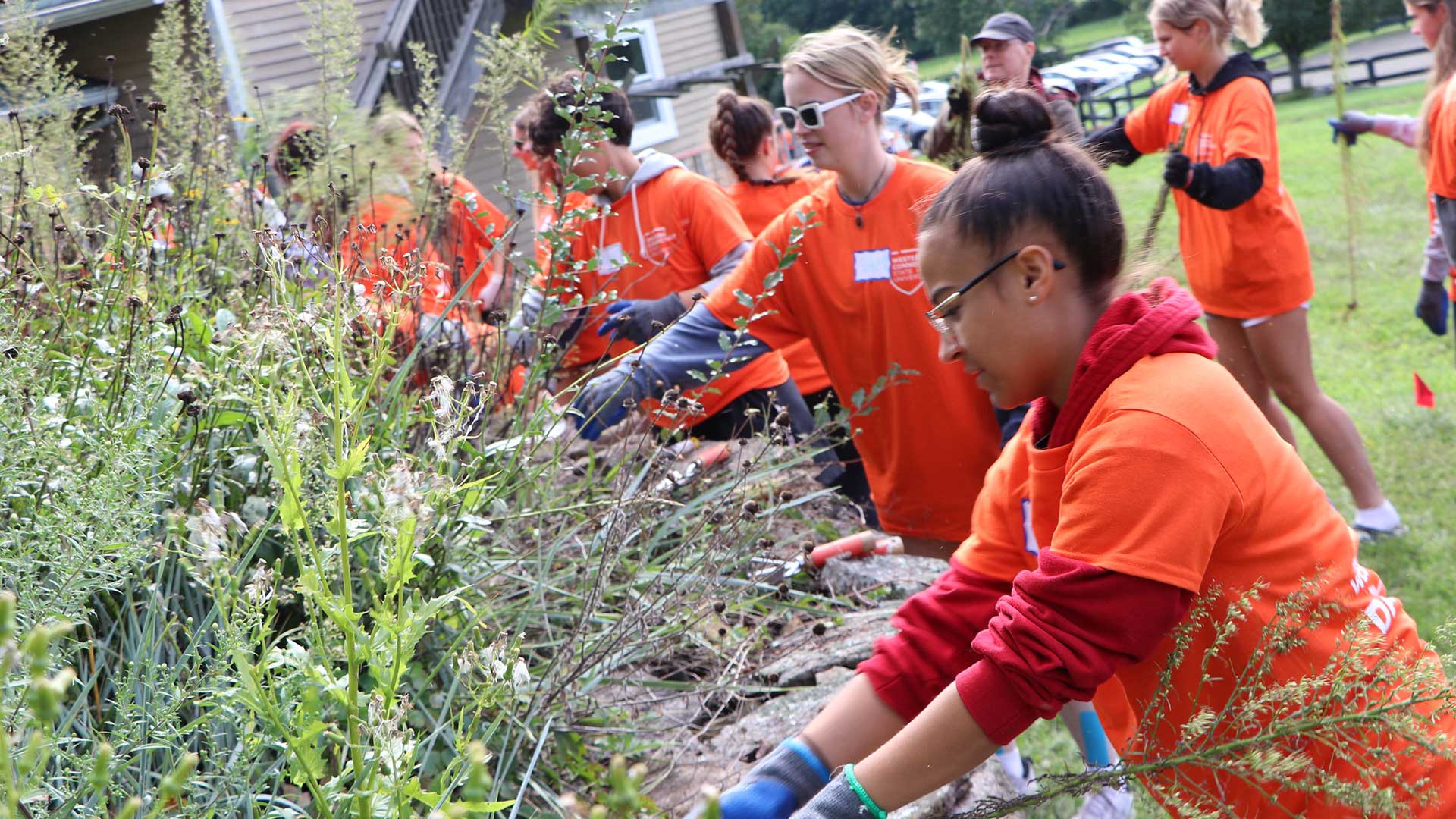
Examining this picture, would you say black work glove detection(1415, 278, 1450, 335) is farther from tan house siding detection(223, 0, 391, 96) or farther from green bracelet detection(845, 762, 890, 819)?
tan house siding detection(223, 0, 391, 96)

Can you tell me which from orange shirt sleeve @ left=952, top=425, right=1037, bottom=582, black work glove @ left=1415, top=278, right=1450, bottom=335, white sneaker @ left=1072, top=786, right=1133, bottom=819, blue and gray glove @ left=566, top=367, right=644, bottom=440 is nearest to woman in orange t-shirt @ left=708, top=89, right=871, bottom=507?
blue and gray glove @ left=566, top=367, right=644, bottom=440

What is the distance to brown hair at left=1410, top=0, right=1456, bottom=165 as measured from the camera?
4.48 meters

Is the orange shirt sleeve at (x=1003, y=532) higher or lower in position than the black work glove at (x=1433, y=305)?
higher

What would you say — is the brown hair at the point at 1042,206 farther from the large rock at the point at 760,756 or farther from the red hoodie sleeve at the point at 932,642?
the large rock at the point at 760,756

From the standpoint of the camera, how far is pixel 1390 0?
27844 millimetres

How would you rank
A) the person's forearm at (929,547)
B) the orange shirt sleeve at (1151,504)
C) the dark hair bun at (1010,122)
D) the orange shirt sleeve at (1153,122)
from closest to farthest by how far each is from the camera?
1. the orange shirt sleeve at (1151,504)
2. the dark hair bun at (1010,122)
3. the person's forearm at (929,547)
4. the orange shirt sleeve at (1153,122)

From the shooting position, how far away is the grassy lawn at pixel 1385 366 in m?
4.09

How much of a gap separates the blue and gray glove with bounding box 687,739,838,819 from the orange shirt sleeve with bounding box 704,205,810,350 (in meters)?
1.57

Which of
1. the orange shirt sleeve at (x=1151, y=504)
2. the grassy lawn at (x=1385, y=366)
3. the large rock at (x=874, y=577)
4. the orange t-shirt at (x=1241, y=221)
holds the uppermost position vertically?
the orange shirt sleeve at (x=1151, y=504)

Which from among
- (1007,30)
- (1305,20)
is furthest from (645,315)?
(1305,20)

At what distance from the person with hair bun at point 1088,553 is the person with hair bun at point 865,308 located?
1369 millimetres

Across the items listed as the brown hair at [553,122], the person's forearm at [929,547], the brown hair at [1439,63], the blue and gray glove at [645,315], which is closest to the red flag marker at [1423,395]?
the brown hair at [1439,63]

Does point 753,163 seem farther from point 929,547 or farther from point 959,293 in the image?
point 959,293

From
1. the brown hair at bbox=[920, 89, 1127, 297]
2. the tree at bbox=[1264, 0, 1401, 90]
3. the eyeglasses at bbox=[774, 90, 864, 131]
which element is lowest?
the tree at bbox=[1264, 0, 1401, 90]
